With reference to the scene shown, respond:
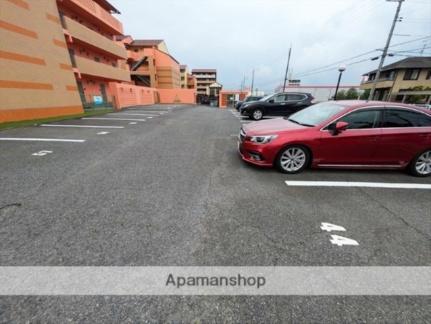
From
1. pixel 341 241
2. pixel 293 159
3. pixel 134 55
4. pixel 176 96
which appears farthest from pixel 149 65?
pixel 341 241

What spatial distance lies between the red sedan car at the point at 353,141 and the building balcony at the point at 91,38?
18.8 m

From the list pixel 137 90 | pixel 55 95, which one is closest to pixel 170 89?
pixel 137 90

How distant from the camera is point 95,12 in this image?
58.9 ft

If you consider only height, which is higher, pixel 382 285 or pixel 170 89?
pixel 170 89

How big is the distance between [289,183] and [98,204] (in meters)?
3.19

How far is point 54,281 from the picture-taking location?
1603 mm

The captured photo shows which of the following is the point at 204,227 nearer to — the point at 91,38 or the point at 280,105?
the point at 280,105

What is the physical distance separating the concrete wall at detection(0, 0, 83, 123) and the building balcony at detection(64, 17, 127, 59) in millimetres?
5374

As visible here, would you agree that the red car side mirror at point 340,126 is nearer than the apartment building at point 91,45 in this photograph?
Yes

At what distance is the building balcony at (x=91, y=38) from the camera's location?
14484 millimetres

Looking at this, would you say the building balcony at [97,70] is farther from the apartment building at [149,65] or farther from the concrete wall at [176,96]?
the apartment building at [149,65]

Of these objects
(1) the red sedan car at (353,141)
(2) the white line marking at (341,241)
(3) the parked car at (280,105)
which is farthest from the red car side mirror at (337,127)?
(3) the parked car at (280,105)

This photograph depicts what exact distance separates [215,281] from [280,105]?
11.3 metres

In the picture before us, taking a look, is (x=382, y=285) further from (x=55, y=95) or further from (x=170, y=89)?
(x=170, y=89)
